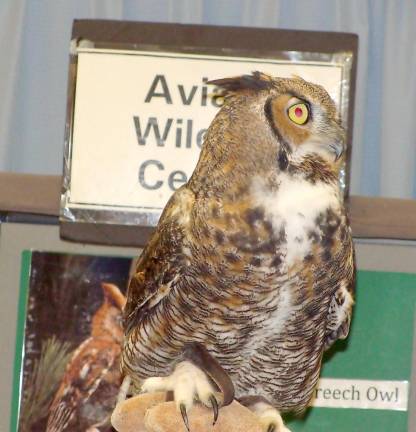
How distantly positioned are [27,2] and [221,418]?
0.77 metres

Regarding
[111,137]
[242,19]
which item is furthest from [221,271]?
[242,19]

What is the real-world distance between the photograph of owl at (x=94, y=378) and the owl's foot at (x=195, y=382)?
1.09ft

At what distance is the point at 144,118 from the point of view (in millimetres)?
1098

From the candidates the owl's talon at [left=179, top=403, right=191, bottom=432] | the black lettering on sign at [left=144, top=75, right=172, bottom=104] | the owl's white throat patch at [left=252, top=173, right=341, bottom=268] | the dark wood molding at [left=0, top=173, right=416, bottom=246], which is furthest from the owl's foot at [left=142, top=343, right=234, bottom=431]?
the black lettering on sign at [left=144, top=75, right=172, bottom=104]

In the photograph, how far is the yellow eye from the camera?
0.75 metres

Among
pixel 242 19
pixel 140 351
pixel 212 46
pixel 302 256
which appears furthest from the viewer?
pixel 242 19

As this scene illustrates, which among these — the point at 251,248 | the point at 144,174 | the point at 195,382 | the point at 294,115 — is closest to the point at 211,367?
the point at 195,382

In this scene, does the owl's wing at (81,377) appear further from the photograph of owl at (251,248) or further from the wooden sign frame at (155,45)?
the photograph of owl at (251,248)

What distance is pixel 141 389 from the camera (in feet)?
2.78

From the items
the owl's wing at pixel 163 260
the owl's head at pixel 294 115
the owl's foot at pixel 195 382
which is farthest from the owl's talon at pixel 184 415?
the owl's head at pixel 294 115

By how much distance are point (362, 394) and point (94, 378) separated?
344 millimetres

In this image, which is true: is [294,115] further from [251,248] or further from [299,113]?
[251,248]

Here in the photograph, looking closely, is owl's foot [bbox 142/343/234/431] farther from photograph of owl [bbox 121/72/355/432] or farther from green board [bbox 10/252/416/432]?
green board [bbox 10/252/416/432]

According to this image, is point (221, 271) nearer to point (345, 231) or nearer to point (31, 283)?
point (345, 231)
